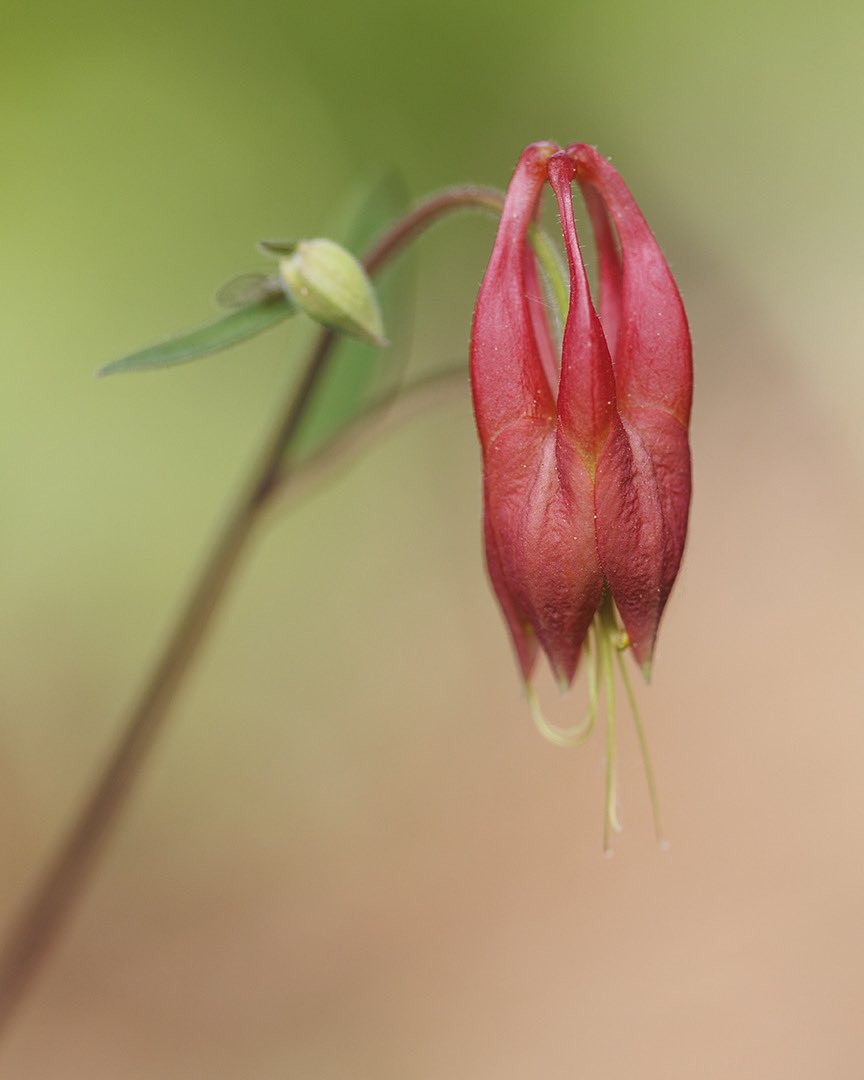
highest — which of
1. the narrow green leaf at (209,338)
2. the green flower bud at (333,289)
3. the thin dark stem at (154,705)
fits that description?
the green flower bud at (333,289)

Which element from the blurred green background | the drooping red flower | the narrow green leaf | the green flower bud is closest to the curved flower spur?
the drooping red flower

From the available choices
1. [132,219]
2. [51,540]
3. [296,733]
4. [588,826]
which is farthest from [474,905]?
[132,219]

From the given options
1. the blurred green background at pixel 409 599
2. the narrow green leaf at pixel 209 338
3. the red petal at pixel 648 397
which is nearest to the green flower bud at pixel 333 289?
the narrow green leaf at pixel 209 338

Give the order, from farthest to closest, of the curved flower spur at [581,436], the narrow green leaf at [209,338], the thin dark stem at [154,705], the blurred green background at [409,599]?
1. the blurred green background at [409,599]
2. the thin dark stem at [154,705]
3. the narrow green leaf at [209,338]
4. the curved flower spur at [581,436]

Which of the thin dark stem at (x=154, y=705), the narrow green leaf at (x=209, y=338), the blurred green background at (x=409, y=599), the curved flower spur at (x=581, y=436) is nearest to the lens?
the curved flower spur at (x=581, y=436)

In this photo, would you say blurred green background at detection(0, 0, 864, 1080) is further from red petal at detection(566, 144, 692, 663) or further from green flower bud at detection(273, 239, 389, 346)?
red petal at detection(566, 144, 692, 663)

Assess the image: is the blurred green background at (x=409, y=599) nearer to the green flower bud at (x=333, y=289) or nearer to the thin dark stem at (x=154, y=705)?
the thin dark stem at (x=154, y=705)

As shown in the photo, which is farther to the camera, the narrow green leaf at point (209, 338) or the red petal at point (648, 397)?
the narrow green leaf at point (209, 338)
